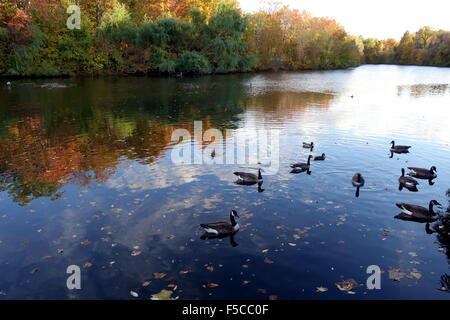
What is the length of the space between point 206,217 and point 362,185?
7.72 m

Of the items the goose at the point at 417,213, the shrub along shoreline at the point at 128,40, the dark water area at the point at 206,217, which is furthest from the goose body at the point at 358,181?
the shrub along shoreline at the point at 128,40

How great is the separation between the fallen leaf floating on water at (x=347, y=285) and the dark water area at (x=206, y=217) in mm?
132

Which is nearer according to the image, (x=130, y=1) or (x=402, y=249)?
(x=402, y=249)

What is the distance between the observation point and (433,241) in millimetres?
11289

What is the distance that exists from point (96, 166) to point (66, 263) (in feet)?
29.3

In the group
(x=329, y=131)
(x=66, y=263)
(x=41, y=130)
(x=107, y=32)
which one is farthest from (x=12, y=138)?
(x=107, y=32)

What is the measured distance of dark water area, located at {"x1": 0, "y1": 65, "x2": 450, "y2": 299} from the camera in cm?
929

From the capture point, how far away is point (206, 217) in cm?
1270

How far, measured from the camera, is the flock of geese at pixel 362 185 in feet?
37.5

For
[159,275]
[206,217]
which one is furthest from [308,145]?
[159,275]

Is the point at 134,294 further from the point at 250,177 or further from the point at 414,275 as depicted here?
the point at 250,177

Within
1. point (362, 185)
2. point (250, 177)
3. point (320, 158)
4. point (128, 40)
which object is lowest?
point (362, 185)
